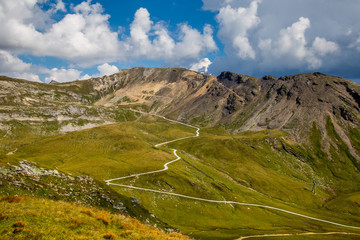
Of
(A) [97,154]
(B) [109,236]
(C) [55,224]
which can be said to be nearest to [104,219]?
(B) [109,236]

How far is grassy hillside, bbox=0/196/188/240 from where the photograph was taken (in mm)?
17641

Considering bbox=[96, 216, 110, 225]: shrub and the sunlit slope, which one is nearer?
bbox=[96, 216, 110, 225]: shrub

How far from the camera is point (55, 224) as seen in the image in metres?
19.7

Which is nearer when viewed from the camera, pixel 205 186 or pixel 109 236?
pixel 109 236

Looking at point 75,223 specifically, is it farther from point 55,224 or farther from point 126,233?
point 126,233

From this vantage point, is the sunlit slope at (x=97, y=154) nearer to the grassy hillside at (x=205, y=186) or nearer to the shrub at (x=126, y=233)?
the grassy hillside at (x=205, y=186)

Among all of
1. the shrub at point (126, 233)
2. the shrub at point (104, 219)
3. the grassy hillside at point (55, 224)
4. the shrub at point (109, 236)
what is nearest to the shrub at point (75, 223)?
the grassy hillside at point (55, 224)

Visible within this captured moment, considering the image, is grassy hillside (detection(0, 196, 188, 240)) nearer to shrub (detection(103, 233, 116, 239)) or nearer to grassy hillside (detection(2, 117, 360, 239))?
shrub (detection(103, 233, 116, 239))

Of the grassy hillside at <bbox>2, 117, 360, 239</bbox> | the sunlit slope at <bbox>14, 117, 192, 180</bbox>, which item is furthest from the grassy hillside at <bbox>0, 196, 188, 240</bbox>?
the sunlit slope at <bbox>14, 117, 192, 180</bbox>

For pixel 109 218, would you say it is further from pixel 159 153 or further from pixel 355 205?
pixel 355 205

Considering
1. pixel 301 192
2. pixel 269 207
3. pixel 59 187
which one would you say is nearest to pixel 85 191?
pixel 59 187

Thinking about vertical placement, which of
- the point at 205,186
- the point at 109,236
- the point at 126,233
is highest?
the point at 109,236

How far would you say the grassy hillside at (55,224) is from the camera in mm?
17641

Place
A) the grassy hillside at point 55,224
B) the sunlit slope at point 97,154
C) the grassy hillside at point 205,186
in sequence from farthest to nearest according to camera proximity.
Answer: the sunlit slope at point 97,154
the grassy hillside at point 205,186
the grassy hillside at point 55,224
